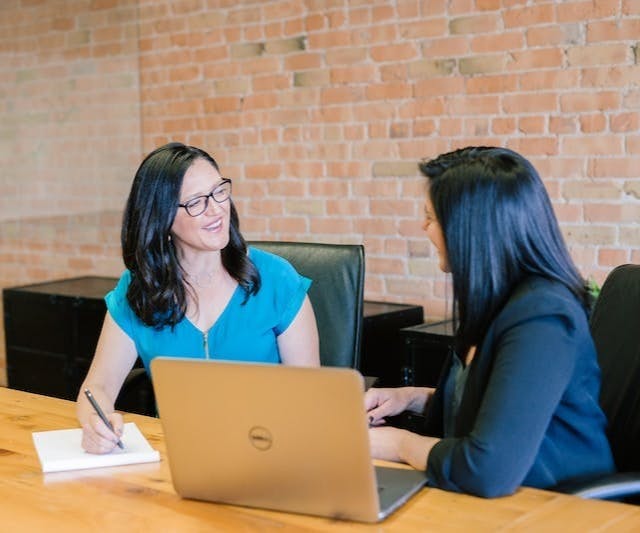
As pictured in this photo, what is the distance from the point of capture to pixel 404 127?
12.0ft

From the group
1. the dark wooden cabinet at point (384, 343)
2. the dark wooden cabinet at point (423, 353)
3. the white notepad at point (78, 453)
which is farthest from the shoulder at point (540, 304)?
the dark wooden cabinet at point (384, 343)

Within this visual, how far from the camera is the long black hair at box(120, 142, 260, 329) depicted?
2.29 metres

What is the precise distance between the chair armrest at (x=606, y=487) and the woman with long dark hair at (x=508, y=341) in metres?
0.03

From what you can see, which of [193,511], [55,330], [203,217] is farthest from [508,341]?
[55,330]

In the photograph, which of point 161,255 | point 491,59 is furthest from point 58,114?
Answer: point 161,255

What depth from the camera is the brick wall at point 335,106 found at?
3217mm

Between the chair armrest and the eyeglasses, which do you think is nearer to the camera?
the chair armrest

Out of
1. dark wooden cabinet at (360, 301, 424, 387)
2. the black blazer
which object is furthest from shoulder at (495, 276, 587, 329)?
dark wooden cabinet at (360, 301, 424, 387)

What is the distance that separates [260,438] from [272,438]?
2cm

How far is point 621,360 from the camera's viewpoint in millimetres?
2029

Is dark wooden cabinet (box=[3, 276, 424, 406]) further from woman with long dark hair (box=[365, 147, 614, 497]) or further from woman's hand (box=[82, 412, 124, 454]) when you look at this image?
woman with long dark hair (box=[365, 147, 614, 497])

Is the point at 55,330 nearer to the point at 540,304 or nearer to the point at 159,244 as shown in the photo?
the point at 159,244

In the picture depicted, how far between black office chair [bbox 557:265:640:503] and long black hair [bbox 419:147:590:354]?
425mm

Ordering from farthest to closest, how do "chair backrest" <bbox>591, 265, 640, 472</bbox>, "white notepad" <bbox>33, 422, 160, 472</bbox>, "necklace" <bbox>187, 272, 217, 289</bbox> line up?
"necklace" <bbox>187, 272, 217, 289</bbox>, "chair backrest" <bbox>591, 265, 640, 472</bbox>, "white notepad" <bbox>33, 422, 160, 472</bbox>
